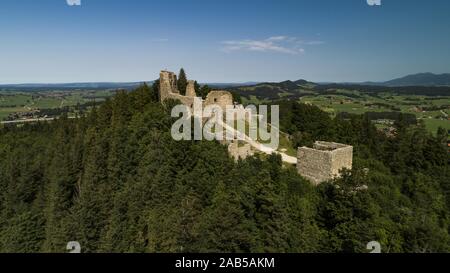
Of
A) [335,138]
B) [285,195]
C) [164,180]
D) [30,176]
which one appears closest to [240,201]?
[285,195]

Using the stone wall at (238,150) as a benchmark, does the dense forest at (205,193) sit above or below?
below

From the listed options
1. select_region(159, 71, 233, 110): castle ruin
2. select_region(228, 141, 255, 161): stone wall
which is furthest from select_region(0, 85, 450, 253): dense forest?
select_region(159, 71, 233, 110): castle ruin

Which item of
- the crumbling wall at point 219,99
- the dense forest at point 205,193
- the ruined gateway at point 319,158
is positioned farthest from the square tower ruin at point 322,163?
the crumbling wall at point 219,99

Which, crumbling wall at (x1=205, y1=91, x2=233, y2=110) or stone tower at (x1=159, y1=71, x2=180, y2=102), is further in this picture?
stone tower at (x1=159, y1=71, x2=180, y2=102)

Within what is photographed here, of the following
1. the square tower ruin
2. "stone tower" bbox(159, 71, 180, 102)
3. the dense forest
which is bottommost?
the dense forest

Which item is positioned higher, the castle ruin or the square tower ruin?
the castle ruin

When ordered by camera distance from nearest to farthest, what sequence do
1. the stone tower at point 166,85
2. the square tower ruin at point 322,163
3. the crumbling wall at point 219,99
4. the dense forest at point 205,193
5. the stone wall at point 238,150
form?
the dense forest at point 205,193 → the square tower ruin at point 322,163 → the stone wall at point 238,150 → the crumbling wall at point 219,99 → the stone tower at point 166,85

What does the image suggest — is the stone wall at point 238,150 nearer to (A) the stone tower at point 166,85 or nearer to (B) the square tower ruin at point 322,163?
(B) the square tower ruin at point 322,163

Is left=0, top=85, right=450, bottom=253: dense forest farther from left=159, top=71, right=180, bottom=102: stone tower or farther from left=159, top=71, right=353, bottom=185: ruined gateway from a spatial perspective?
left=159, top=71, right=180, bottom=102: stone tower
